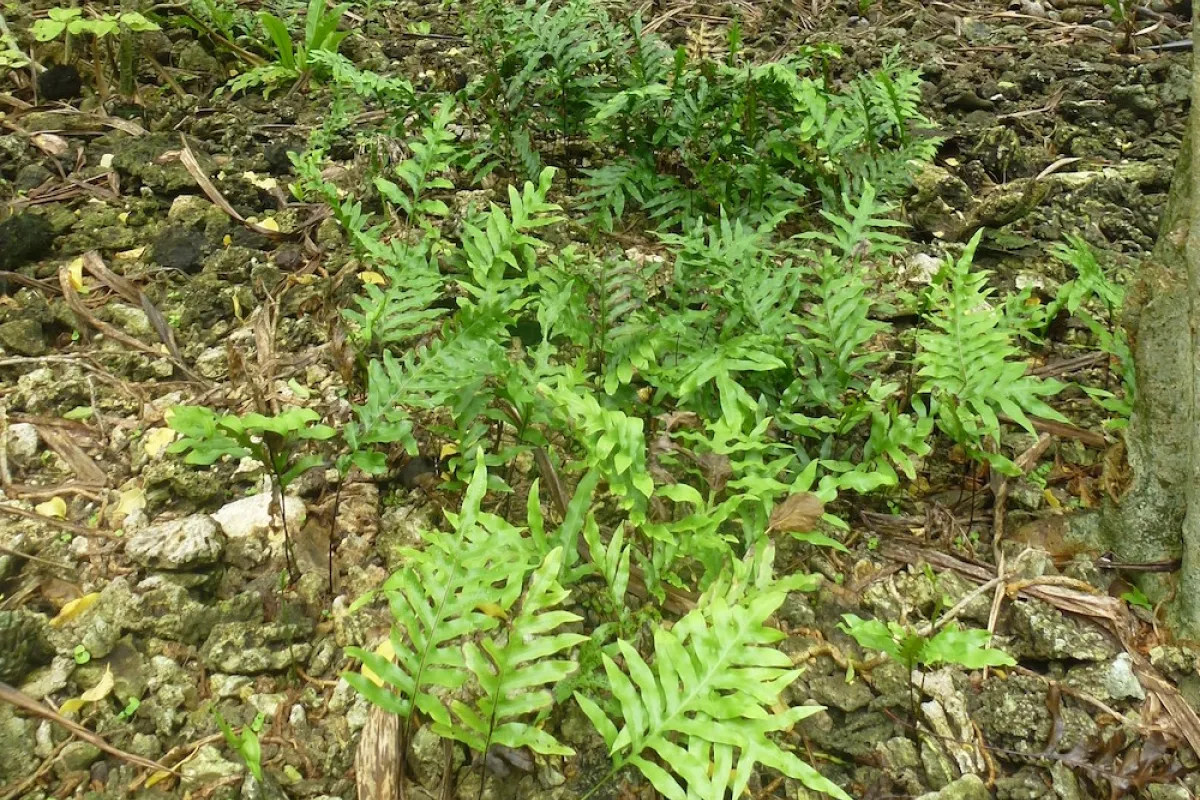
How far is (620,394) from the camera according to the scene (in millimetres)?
2494

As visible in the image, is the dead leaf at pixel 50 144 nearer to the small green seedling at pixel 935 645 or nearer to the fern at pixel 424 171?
the fern at pixel 424 171

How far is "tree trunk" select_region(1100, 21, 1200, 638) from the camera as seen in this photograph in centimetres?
204

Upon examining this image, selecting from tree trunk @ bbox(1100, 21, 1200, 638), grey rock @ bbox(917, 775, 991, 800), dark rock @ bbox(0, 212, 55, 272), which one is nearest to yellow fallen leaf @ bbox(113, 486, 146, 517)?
dark rock @ bbox(0, 212, 55, 272)

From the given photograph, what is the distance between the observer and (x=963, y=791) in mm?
1813

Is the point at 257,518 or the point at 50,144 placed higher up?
the point at 50,144

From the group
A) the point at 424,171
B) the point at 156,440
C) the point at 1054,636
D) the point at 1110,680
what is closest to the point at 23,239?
the point at 156,440

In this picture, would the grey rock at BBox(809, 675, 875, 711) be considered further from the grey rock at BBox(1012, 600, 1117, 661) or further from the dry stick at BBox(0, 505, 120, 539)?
the dry stick at BBox(0, 505, 120, 539)

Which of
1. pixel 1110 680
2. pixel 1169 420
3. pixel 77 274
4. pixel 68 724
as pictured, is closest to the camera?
pixel 68 724

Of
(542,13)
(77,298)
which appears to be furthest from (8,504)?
(542,13)

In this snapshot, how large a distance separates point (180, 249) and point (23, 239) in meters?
0.52

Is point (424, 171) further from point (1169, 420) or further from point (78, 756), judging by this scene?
point (1169, 420)

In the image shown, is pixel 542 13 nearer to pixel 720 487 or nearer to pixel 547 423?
pixel 547 423

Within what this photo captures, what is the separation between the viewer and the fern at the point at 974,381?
2.26 metres

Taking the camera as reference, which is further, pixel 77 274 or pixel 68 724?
pixel 77 274
